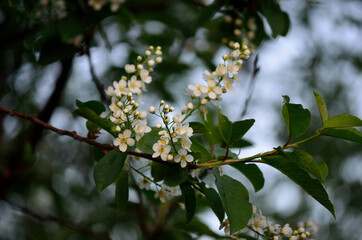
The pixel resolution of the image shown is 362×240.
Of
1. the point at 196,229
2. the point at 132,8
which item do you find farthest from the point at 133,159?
the point at 132,8

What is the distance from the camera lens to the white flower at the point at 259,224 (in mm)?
1543

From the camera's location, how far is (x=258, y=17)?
7.77 ft

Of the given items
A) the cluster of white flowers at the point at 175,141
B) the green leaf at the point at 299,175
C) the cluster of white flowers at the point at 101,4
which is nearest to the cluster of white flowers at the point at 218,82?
the cluster of white flowers at the point at 175,141

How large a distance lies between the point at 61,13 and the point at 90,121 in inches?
45.3

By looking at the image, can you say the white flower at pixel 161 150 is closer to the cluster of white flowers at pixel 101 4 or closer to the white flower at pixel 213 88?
the white flower at pixel 213 88

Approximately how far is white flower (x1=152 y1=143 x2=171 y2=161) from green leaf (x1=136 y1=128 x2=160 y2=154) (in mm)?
49

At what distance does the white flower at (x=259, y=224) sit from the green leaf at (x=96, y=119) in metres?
0.67

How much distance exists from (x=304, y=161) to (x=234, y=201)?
279 millimetres

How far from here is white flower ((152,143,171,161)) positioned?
133 cm

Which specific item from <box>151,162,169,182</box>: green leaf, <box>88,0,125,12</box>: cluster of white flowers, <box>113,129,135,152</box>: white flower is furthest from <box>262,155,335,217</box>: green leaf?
<box>88,0,125,12</box>: cluster of white flowers

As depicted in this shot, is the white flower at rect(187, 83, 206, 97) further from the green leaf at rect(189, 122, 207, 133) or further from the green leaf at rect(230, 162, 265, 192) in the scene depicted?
the green leaf at rect(230, 162, 265, 192)

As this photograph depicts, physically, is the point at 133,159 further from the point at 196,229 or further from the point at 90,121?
the point at 196,229

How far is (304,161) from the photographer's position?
1289 millimetres

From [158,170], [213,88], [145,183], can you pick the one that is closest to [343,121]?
[213,88]
